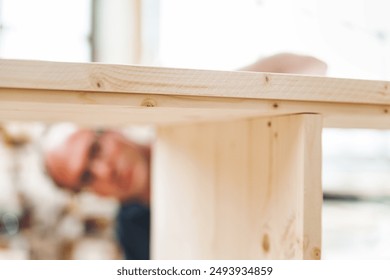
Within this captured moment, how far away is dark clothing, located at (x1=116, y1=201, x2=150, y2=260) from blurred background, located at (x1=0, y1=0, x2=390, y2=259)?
0.04 metres

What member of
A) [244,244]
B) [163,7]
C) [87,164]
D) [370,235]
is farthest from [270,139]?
[370,235]

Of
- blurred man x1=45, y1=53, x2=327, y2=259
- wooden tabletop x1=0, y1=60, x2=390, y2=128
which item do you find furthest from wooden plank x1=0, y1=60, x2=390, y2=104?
blurred man x1=45, y1=53, x2=327, y2=259

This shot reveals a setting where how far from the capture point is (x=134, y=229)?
2.14 meters

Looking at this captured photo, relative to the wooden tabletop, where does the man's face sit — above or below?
above

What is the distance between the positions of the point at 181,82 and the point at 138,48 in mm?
2170

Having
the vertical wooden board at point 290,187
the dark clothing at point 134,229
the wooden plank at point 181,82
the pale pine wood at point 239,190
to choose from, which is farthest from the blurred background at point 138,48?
the wooden plank at point 181,82

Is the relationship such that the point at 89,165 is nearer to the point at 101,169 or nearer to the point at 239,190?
the point at 101,169

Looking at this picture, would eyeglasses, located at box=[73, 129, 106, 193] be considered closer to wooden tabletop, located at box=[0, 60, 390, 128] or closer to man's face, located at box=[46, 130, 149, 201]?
man's face, located at box=[46, 130, 149, 201]

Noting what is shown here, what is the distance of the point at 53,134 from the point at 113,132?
0.78 ft

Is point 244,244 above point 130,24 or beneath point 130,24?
beneath

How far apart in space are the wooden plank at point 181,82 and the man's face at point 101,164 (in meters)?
1.66

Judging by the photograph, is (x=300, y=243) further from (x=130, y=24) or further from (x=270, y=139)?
(x=130, y=24)

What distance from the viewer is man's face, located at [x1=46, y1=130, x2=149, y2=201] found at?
2076 mm
